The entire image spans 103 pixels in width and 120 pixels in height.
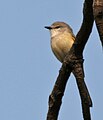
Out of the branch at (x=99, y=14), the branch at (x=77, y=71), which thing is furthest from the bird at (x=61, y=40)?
the branch at (x=99, y=14)

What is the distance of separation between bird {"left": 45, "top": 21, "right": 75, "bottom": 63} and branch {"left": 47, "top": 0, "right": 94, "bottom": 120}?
13.6 ft

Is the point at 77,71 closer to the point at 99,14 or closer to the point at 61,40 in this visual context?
the point at 99,14

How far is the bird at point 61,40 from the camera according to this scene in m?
8.34

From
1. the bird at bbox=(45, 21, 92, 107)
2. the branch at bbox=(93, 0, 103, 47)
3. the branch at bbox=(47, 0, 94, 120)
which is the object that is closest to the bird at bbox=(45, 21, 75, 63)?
the bird at bbox=(45, 21, 92, 107)

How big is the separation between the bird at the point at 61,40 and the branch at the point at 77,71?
4158mm

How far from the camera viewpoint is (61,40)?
28.2 ft

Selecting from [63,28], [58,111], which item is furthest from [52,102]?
[63,28]

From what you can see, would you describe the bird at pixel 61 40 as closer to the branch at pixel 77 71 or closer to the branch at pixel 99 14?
the branch at pixel 77 71

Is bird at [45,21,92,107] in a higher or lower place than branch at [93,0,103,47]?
higher

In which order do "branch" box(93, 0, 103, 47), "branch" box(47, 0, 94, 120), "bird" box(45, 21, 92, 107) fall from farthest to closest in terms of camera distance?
1. "bird" box(45, 21, 92, 107)
2. "branch" box(47, 0, 94, 120)
3. "branch" box(93, 0, 103, 47)

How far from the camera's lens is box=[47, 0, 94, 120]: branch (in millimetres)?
3463

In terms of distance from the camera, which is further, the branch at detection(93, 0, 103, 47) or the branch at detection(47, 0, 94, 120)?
the branch at detection(47, 0, 94, 120)

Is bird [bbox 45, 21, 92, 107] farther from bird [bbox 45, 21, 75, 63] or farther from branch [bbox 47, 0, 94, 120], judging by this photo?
branch [bbox 47, 0, 94, 120]

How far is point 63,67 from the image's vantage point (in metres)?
3.96
